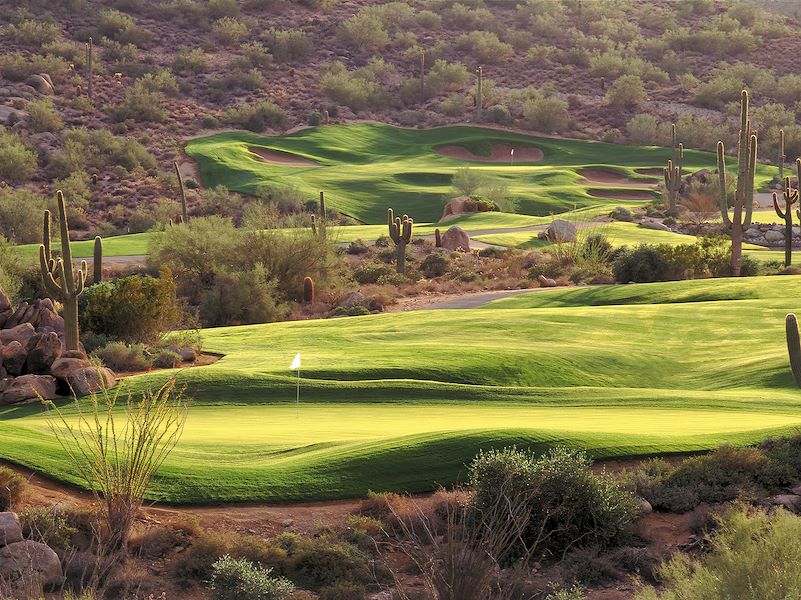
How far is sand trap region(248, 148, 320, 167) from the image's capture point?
7894cm

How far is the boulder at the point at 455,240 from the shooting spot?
166ft

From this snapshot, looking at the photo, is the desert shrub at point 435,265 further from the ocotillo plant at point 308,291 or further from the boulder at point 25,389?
the boulder at point 25,389

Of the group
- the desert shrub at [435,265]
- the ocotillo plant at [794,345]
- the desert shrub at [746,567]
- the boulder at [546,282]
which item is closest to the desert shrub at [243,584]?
the desert shrub at [746,567]

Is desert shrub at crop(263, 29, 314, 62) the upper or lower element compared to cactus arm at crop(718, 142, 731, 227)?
upper

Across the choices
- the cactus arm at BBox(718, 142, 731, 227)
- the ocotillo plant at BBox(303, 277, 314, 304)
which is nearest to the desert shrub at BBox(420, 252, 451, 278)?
the ocotillo plant at BBox(303, 277, 314, 304)

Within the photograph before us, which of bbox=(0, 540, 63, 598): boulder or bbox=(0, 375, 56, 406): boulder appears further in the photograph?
bbox=(0, 375, 56, 406): boulder

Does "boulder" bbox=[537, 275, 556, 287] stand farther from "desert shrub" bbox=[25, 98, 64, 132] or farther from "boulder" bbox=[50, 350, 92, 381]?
"desert shrub" bbox=[25, 98, 64, 132]

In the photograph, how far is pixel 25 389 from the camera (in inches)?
715

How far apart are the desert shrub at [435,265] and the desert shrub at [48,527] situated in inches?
1355

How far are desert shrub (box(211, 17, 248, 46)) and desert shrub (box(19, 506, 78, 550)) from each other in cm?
9814

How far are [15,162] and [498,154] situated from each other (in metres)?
38.1

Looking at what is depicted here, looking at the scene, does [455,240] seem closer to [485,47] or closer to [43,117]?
[43,117]

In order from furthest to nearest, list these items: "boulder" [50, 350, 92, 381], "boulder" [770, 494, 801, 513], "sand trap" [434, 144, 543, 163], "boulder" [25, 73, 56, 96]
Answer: "sand trap" [434, 144, 543, 163] < "boulder" [25, 73, 56, 96] < "boulder" [50, 350, 92, 381] < "boulder" [770, 494, 801, 513]

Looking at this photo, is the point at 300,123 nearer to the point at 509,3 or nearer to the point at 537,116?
the point at 537,116
